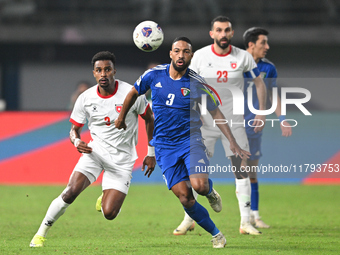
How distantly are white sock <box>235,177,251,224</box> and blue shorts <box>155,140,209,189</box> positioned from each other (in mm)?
1584

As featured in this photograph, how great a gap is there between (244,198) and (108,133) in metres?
2.02

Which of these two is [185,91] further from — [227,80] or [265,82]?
[265,82]

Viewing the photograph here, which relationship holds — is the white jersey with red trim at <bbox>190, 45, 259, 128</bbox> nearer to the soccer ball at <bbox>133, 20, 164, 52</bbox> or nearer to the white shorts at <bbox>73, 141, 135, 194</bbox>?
the soccer ball at <bbox>133, 20, 164, 52</bbox>

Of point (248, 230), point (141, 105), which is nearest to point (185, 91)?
point (141, 105)

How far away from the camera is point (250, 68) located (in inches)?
300

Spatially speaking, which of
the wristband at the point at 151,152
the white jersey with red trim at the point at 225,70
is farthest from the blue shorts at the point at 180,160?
the white jersey with red trim at the point at 225,70

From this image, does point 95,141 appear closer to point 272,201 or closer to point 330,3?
point 272,201

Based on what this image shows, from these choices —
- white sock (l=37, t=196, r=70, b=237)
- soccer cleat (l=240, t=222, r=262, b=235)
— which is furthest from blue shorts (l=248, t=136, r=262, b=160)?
white sock (l=37, t=196, r=70, b=237)

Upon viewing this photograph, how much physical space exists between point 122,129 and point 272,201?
16.4 ft

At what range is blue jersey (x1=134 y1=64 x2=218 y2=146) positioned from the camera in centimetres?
614

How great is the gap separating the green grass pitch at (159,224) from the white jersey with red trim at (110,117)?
1.12m

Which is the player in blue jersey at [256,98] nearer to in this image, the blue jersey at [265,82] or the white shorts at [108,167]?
the blue jersey at [265,82]

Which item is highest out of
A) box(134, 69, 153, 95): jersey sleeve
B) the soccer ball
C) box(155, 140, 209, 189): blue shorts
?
the soccer ball

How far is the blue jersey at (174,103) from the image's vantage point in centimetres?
614
